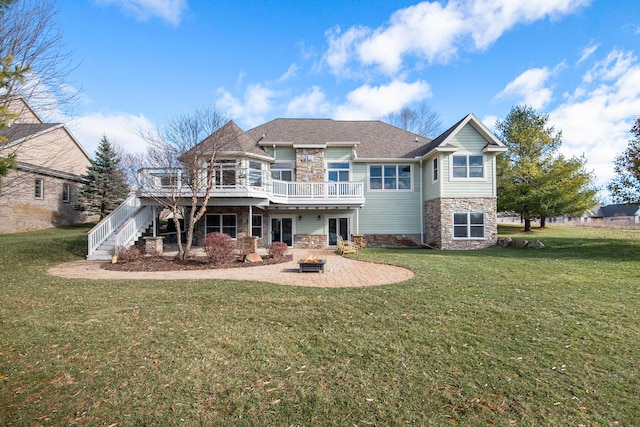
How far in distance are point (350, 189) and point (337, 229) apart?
9.61 feet

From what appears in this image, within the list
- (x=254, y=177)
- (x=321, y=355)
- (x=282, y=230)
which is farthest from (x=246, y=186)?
(x=321, y=355)

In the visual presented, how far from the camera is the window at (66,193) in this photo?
78.6 ft

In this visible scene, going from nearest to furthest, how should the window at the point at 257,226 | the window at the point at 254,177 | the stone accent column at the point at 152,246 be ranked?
the stone accent column at the point at 152,246 < the window at the point at 254,177 < the window at the point at 257,226

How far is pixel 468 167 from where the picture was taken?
54.2 ft

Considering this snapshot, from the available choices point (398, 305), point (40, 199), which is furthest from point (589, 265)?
point (40, 199)

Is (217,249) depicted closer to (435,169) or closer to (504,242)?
(435,169)

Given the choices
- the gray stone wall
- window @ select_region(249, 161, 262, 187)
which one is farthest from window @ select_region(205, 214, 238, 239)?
the gray stone wall

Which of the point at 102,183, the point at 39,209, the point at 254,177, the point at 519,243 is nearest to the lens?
the point at 254,177

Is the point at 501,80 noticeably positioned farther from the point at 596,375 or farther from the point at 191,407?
the point at 191,407

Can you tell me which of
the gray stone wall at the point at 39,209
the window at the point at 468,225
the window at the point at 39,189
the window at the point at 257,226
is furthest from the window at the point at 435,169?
the window at the point at 39,189

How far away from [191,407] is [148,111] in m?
13.7

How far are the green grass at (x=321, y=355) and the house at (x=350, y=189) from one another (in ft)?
28.5

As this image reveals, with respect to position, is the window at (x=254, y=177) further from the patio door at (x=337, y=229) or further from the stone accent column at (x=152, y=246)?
the stone accent column at (x=152, y=246)

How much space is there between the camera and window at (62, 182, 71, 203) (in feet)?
78.6
